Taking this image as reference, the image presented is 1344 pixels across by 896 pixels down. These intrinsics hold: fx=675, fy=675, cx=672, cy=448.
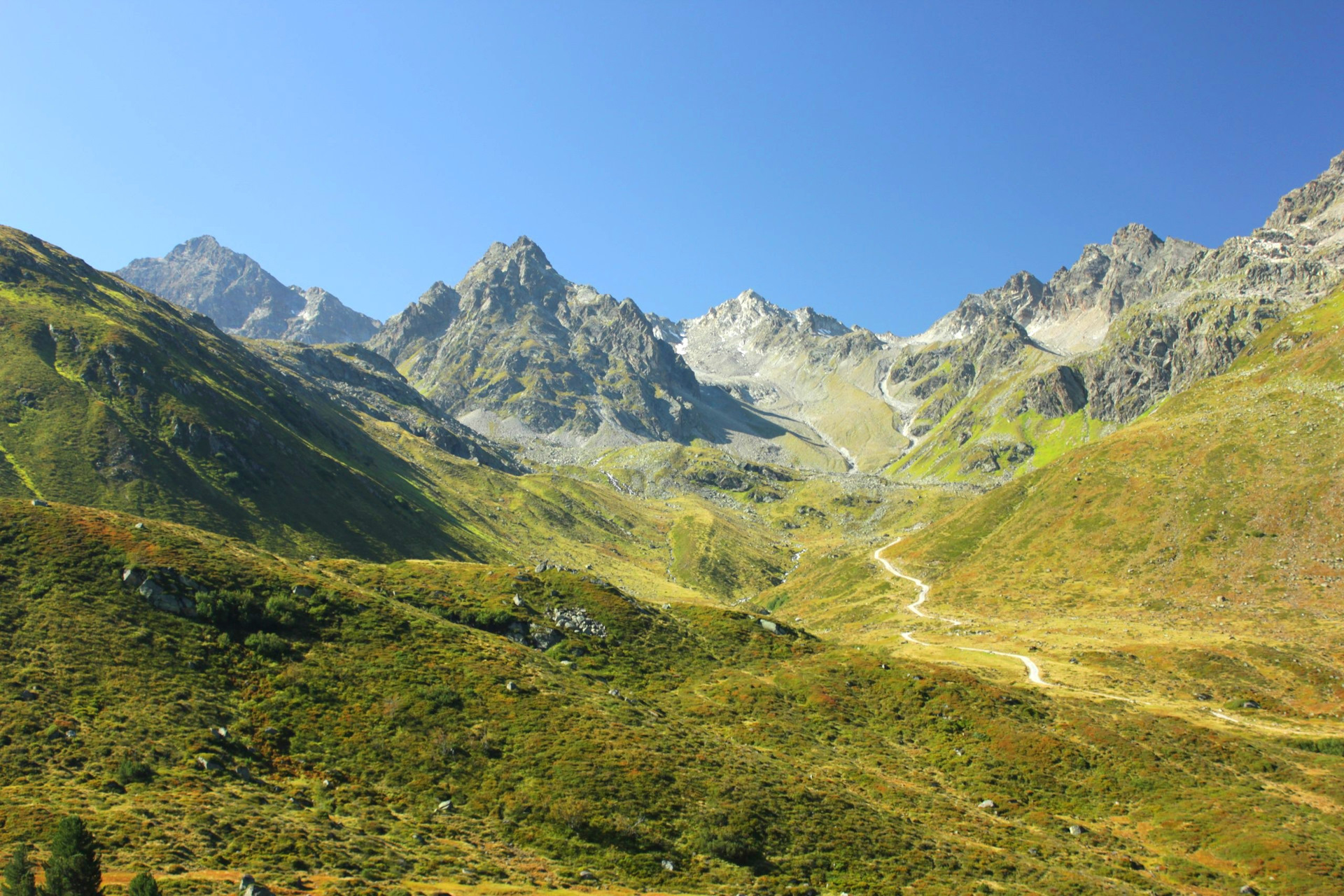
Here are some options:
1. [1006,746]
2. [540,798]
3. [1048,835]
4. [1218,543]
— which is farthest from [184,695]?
[1218,543]

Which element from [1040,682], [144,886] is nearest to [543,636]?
[144,886]

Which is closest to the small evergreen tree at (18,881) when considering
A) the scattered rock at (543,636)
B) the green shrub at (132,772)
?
the green shrub at (132,772)

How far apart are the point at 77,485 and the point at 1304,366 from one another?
9629 inches

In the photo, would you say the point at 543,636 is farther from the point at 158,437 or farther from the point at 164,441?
the point at 158,437

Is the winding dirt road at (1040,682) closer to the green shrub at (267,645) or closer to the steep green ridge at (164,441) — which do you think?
the steep green ridge at (164,441)

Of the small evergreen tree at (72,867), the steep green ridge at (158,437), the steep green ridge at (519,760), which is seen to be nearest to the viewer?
the small evergreen tree at (72,867)

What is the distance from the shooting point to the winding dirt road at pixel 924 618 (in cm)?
8188

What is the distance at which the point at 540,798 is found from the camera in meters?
40.2

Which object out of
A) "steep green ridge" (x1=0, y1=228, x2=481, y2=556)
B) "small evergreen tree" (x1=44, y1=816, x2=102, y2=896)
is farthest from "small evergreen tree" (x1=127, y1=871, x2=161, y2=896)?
"steep green ridge" (x1=0, y1=228, x2=481, y2=556)

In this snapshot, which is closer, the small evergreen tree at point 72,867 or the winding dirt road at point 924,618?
the small evergreen tree at point 72,867

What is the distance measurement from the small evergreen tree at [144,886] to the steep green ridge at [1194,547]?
88.3m

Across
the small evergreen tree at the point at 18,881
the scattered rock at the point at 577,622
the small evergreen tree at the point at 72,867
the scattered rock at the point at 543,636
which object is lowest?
the small evergreen tree at the point at 18,881

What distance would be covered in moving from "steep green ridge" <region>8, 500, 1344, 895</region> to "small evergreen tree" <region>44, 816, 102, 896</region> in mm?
2968

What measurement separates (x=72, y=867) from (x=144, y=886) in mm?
2789
